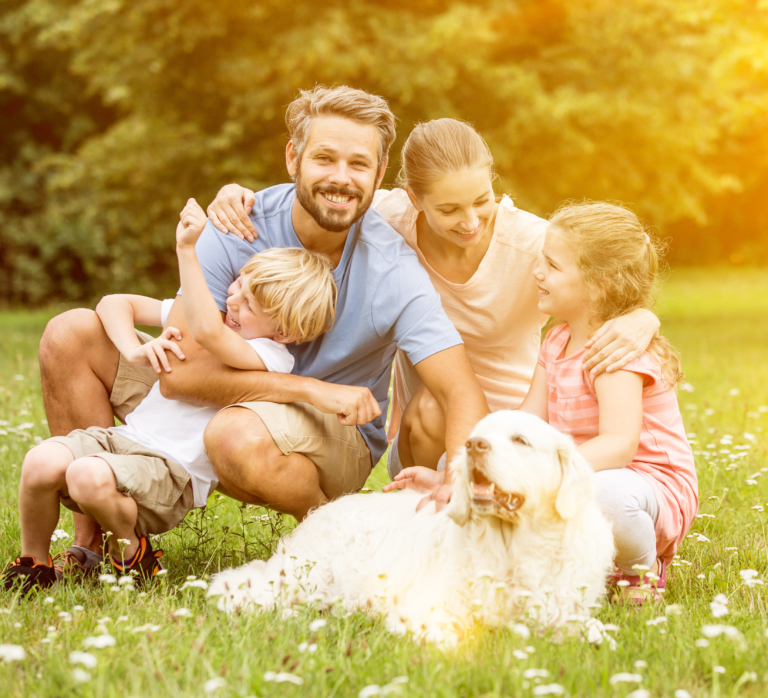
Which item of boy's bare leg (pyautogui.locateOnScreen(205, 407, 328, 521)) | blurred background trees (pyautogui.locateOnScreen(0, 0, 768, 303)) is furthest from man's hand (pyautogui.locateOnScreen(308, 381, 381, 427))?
blurred background trees (pyautogui.locateOnScreen(0, 0, 768, 303))

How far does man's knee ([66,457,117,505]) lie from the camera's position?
2924 millimetres

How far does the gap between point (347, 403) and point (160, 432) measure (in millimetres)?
730

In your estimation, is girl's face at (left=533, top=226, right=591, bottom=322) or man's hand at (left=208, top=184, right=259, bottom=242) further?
man's hand at (left=208, top=184, right=259, bottom=242)

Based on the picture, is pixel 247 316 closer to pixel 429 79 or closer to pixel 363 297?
pixel 363 297

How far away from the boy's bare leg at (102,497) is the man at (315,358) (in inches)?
13.3

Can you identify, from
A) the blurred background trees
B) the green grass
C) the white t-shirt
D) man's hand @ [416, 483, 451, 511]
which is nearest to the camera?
the green grass

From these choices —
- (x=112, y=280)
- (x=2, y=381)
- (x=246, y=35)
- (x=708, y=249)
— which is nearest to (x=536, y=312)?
(x=2, y=381)

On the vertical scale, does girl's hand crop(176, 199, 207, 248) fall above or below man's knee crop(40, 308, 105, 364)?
above

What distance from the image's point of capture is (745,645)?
7.66 ft

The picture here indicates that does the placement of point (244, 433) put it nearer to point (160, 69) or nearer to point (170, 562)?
point (170, 562)

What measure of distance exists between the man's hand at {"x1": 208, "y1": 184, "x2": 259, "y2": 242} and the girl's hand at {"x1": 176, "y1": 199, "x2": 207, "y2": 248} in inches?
22.6

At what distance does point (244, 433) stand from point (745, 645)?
1777 mm

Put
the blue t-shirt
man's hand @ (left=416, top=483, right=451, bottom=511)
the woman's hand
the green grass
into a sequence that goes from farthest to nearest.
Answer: the blue t-shirt, the woman's hand, man's hand @ (left=416, top=483, right=451, bottom=511), the green grass

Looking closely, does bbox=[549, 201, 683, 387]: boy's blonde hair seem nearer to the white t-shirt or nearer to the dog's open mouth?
the dog's open mouth
